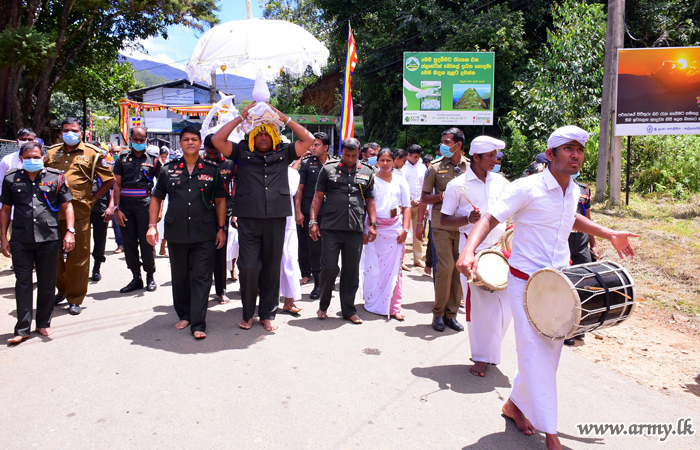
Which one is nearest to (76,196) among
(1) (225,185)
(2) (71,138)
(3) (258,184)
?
(2) (71,138)

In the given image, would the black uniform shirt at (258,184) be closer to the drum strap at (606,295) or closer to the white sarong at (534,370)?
the white sarong at (534,370)

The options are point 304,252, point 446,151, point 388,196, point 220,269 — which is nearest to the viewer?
point 446,151

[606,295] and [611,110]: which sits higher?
[611,110]

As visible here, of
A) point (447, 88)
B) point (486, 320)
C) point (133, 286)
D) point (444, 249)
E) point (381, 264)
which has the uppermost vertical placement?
point (447, 88)

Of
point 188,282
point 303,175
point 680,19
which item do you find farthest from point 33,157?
point 680,19

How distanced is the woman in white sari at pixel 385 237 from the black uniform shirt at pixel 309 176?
1.35m

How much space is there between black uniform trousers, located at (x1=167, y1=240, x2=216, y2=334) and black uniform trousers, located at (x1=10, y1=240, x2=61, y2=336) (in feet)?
3.92

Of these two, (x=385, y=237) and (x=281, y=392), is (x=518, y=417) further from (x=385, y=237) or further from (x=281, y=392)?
(x=385, y=237)

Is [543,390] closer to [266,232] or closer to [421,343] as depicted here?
[421,343]

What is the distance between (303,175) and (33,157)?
3.48 metres

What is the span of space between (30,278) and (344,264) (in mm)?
3225

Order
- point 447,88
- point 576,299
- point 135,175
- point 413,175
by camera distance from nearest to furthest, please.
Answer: point 576,299 < point 135,175 < point 413,175 < point 447,88

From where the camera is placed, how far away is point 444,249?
223 inches

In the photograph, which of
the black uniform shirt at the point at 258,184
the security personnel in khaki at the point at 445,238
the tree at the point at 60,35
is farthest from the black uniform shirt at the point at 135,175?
the tree at the point at 60,35
